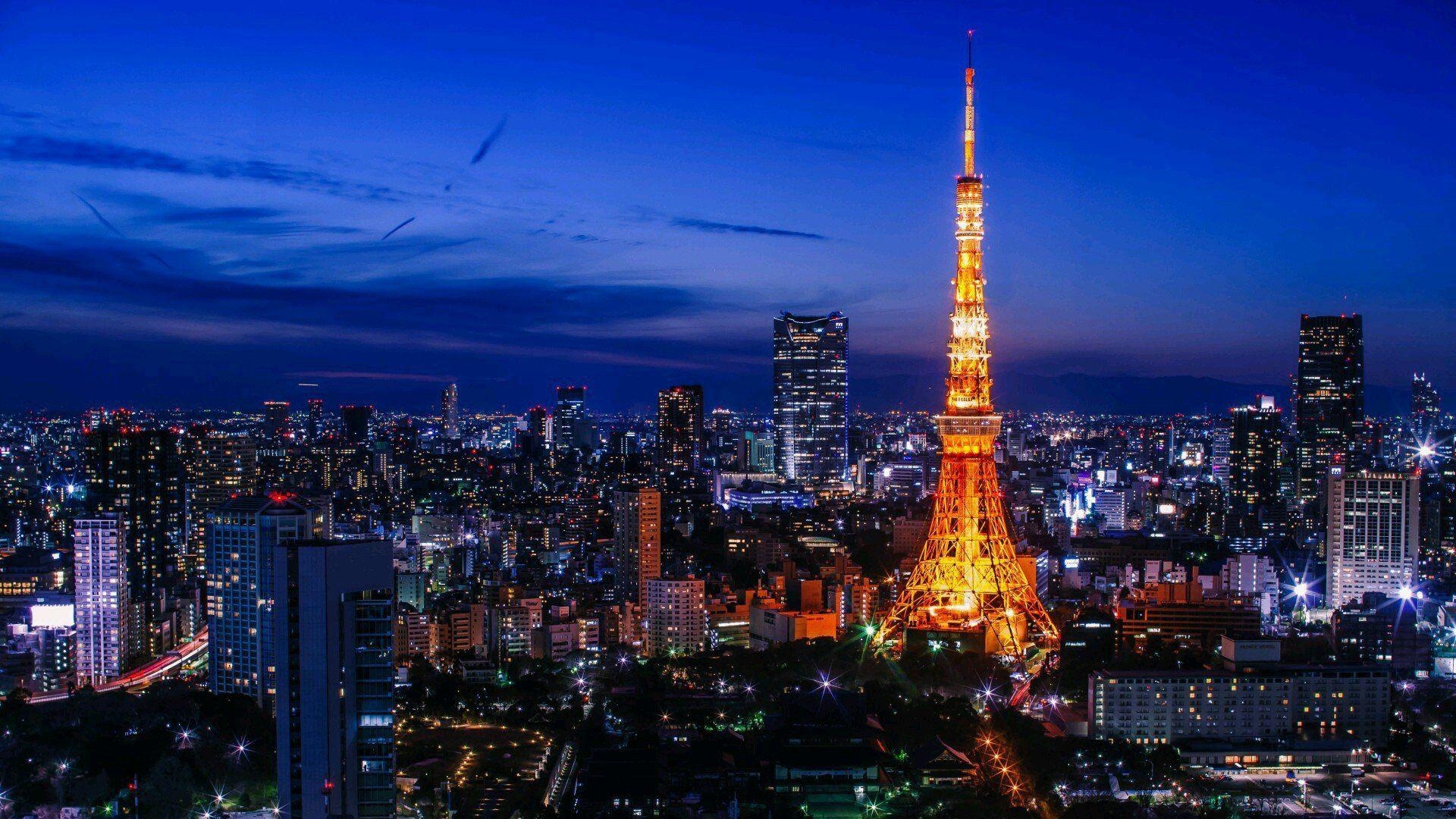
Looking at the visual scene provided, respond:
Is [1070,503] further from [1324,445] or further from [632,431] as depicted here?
[632,431]

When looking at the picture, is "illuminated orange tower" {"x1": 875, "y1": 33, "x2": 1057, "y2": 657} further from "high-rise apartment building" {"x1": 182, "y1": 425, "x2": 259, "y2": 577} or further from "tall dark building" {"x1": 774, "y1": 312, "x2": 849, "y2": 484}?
"tall dark building" {"x1": 774, "y1": 312, "x2": 849, "y2": 484}

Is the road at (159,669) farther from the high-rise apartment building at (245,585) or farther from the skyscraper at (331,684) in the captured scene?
the skyscraper at (331,684)

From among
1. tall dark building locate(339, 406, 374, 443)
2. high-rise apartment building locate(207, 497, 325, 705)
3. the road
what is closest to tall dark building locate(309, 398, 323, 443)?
tall dark building locate(339, 406, 374, 443)

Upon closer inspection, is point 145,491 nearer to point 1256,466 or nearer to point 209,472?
point 209,472

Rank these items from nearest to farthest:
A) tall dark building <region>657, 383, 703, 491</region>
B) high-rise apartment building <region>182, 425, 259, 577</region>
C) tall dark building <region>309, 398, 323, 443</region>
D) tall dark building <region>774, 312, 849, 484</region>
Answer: high-rise apartment building <region>182, 425, 259, 577</region> → tall dark building <region>309, 398, 323, 443</region> → tall dark building <region>657, 383, 703, 491</region> → tall dark building <region>774, 312, 849, 484</region>

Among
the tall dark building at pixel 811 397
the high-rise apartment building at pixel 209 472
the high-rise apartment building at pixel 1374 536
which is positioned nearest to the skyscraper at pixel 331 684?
the high-rise apartment building at pixel 209 472

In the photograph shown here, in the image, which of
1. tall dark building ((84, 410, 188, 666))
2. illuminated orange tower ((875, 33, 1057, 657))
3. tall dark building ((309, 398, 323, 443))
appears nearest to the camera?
illuminated orange tower ((875, 33, 1057, 657))
